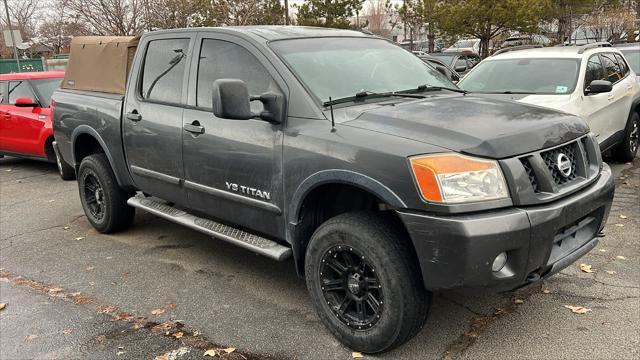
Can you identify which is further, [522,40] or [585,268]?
[522,40]

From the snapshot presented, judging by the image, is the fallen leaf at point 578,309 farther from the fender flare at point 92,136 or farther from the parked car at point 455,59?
the parked car at point 455,59

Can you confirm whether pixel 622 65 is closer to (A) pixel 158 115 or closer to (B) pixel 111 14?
(A) pixel 158 115

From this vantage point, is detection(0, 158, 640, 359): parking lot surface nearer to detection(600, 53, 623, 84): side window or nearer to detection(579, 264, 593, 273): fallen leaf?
detection(579, 264, 593, 273): fallen leaf

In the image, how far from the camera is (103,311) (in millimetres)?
3887

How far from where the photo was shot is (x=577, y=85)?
638cm

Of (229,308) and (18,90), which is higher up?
(18,90)

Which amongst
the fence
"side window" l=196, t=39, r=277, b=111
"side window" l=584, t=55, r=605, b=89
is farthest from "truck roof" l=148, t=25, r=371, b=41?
the fence

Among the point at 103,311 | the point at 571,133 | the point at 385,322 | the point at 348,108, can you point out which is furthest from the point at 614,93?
the point at 103,311

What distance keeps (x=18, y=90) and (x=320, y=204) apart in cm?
768

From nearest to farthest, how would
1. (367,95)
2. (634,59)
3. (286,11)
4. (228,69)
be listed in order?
(367,95) → (228,69) → (634,59) → (286,11)

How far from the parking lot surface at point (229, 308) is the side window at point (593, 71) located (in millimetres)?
1933

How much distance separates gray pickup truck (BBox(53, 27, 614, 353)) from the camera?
2.74 meters

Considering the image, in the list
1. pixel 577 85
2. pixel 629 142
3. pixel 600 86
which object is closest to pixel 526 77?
pixel 577 85

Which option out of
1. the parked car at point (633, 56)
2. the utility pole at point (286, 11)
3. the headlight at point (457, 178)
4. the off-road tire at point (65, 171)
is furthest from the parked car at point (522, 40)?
the headlight at point (457, 178)
